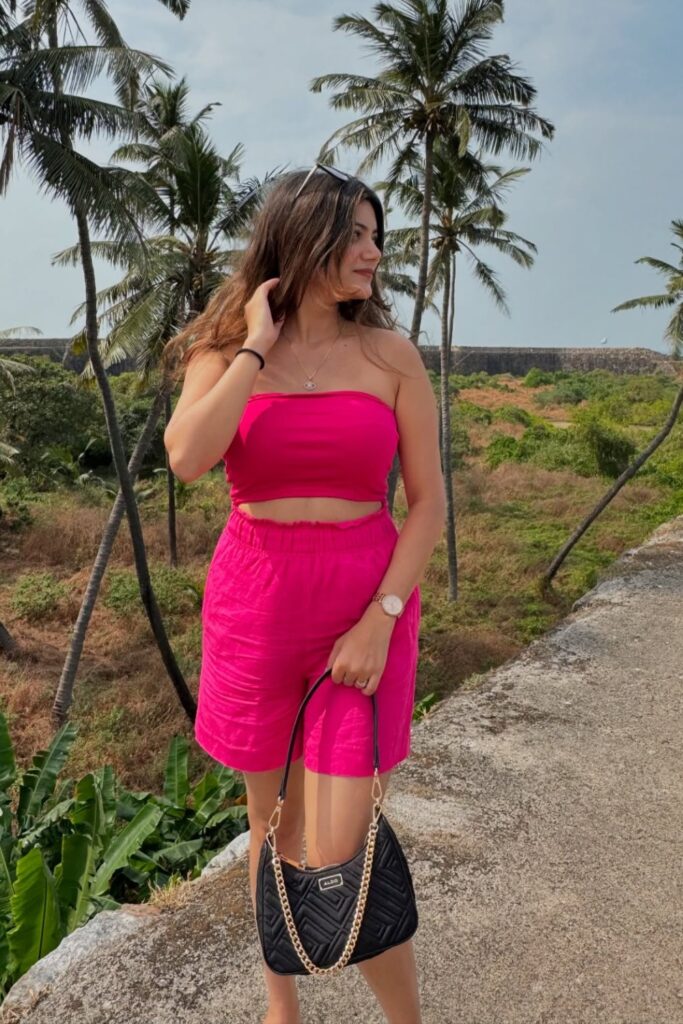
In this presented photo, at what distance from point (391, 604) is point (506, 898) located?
1.33 m

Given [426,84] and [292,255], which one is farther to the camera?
[426,84]

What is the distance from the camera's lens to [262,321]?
159cm

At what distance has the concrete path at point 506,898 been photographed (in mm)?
2049

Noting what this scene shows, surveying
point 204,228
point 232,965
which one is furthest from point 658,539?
point 204,228

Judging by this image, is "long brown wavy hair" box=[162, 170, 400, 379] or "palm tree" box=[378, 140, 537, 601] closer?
"long brown wavy hair" box=[162, 170, 400, 379]

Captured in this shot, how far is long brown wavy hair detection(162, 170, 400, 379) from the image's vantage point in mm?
1564

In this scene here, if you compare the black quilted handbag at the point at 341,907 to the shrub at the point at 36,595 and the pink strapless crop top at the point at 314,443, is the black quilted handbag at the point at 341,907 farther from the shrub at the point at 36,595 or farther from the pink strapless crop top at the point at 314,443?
the shrub at the point at 36,595

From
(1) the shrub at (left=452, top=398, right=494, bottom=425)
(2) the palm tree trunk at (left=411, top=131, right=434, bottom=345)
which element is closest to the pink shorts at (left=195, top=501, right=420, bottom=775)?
(2) the palm tree trunk at (left=411, top=131, right=434, bottom=345)

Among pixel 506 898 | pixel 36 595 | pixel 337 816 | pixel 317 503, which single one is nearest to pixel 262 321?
pixel 317 503

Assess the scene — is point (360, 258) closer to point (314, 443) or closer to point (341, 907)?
point (314, 443)

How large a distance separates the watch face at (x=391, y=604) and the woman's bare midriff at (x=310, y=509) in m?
0.18

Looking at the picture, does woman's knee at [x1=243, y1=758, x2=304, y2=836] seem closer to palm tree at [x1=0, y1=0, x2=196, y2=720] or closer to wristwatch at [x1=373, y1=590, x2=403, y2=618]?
wristwatch at [x1=373, y1=590, x2=403, y2=618]

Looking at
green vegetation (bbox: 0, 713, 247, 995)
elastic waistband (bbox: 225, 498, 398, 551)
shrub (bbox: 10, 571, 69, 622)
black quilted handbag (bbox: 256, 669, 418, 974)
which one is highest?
elastic waistband (bbox: 225, 498, 398, 551)

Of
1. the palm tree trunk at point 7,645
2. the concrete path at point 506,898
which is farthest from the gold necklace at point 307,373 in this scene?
the palm tree trunk at point 7,645
